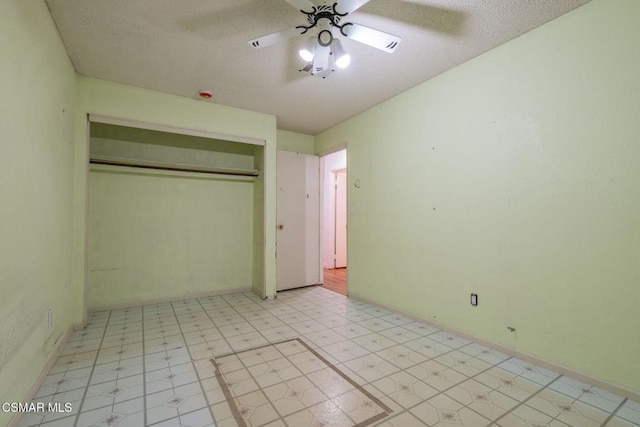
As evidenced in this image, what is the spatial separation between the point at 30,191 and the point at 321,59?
2.18m

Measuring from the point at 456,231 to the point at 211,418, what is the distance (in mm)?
2529

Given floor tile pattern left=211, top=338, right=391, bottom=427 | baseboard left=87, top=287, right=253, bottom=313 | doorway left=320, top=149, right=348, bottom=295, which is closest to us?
floor tile pattern left=211, top=338, right=391, bottom=427

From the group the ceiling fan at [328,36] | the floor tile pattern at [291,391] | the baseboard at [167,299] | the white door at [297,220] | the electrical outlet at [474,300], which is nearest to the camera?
the floor tile pattern at [291,391]

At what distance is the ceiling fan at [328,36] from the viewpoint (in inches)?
70.3

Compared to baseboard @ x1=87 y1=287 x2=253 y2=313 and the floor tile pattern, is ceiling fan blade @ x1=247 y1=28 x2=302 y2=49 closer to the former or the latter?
the floor tile pattern

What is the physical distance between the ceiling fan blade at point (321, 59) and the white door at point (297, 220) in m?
2.44

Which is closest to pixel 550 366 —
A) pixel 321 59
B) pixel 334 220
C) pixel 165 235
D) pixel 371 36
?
pixel 371 36

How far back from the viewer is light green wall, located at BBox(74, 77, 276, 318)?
3.01 metres

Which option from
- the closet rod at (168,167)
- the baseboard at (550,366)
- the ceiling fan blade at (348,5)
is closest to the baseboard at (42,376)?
the closet rod at (168,167)

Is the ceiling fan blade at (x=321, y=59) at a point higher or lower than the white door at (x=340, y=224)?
higher

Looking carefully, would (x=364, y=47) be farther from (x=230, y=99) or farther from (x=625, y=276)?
(x=625, y=276)

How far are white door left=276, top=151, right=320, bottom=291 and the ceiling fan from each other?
8.21 feet

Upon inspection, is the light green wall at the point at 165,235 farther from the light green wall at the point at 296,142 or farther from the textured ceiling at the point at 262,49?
the textured ceiling at the point at 262,49

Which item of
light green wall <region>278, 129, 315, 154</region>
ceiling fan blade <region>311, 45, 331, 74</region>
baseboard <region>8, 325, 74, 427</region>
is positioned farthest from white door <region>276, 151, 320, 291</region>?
baseboard <region>8, 325, 74, 427</region>
